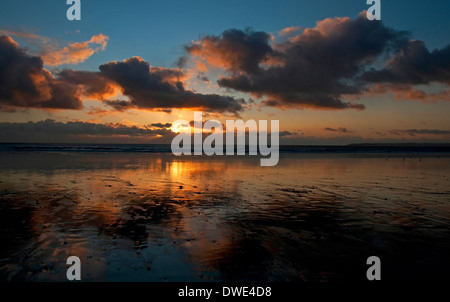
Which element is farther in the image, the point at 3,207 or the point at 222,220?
the point at 3,207

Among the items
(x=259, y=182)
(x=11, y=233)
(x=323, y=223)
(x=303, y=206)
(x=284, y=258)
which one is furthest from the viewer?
(x=259, y=182)

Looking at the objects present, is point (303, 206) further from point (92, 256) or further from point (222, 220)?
point (92, 256)

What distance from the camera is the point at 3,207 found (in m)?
12.7

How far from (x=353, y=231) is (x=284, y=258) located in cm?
368

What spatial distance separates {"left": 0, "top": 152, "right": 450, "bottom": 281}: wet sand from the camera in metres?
6.92

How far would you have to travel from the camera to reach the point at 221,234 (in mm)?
9539

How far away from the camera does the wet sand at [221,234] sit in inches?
272

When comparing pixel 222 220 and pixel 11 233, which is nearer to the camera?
pixel 11 233
